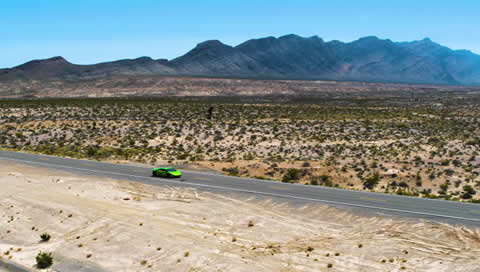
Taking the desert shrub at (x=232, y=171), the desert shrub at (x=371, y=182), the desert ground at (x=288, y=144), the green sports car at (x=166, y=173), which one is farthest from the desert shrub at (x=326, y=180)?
the green sports car at (x=166, y=173)

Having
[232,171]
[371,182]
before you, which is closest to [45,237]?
[232,171]

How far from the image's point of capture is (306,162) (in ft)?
130

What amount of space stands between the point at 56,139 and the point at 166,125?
17.3 meters

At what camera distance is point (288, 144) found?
51250mm

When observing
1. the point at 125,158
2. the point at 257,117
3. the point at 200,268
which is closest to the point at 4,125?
the point at 125,158

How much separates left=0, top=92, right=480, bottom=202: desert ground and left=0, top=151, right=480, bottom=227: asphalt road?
2768mm

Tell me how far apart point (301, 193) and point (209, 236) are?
9.73 metres

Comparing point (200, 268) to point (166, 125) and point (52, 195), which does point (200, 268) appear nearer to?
point (52, 195)

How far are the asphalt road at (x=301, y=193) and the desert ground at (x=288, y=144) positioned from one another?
9.08 feet

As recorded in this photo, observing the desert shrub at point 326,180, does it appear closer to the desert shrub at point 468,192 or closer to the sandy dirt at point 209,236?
the sandy dirt at point 209,236

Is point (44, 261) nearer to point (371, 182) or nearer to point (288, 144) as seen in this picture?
point (371, 182)

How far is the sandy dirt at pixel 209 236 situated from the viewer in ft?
59.7

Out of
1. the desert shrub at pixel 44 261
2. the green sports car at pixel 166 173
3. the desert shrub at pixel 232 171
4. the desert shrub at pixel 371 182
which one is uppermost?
the green sports car at pixel 166 173

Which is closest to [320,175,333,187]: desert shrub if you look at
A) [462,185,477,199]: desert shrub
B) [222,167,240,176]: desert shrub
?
[222,167,240,176]: desert shrub
